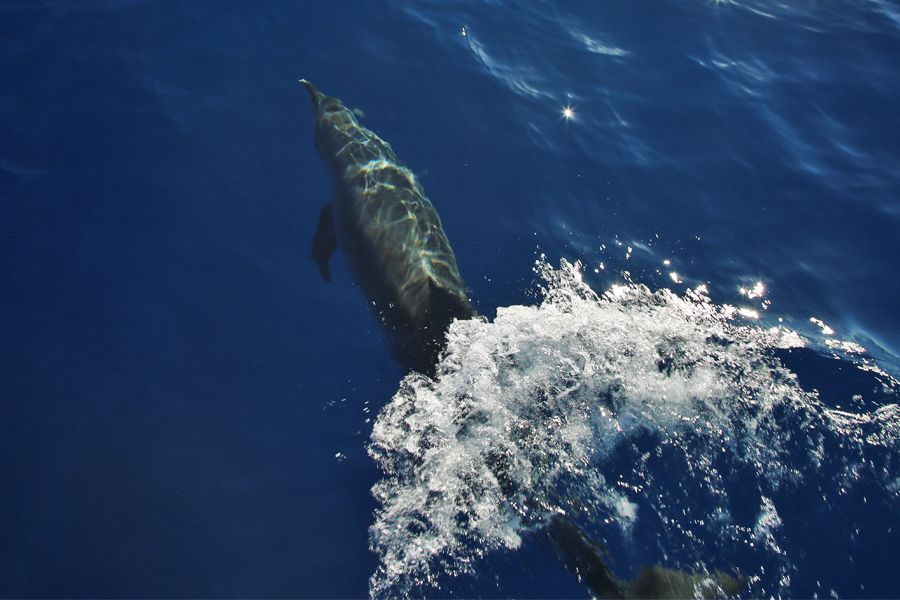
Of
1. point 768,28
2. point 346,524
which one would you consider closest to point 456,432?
point 346,524

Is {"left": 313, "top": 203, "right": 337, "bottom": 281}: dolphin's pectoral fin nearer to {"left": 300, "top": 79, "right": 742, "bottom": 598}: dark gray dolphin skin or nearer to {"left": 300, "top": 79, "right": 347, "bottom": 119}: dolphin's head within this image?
{"left": 300, "top": 79, "right": 742, "bottom": 598}: dark gray dolphin skin

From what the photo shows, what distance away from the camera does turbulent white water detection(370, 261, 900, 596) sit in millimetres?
5809

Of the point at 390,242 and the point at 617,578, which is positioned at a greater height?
the point at 390,242

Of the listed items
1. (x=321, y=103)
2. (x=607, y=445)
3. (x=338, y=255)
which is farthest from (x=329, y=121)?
(x=607, y=445)

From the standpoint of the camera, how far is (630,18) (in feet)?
43.7

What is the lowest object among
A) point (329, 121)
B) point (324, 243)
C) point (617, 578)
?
point (617, 578)

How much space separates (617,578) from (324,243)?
5.82 meters

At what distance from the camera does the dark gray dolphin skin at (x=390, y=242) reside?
7.14 metres

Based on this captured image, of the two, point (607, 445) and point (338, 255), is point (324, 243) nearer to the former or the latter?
point (338, 255)

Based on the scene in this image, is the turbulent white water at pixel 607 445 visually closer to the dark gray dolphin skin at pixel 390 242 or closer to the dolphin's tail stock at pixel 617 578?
the dolphin's tail stock at pixel 617 578

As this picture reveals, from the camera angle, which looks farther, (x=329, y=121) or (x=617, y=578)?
(x=329, y=121)

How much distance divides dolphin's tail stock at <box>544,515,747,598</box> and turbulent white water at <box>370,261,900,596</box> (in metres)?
0.20

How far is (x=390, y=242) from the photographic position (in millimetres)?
7789

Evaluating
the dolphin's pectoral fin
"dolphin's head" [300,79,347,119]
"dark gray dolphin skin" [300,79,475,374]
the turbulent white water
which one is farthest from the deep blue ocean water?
"dolphin's head" [300,79,347,119]
